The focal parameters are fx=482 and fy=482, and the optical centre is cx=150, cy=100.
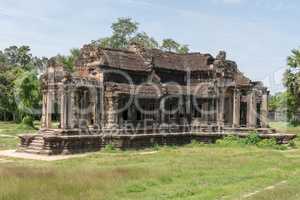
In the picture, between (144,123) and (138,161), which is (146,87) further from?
(138,161)

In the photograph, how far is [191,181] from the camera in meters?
15.2

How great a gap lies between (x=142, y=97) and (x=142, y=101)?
27.7 inches

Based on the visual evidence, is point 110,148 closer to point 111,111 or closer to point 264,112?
point 111,111

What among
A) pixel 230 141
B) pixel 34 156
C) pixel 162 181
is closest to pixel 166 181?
pixel 162 181

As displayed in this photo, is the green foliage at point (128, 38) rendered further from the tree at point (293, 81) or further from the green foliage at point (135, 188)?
the green foliage at point (135, 188)

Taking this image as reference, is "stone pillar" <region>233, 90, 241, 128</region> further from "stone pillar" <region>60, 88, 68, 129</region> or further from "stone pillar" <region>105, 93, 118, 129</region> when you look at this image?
"stone pillar" <region>60, 88, 68, 129</region>

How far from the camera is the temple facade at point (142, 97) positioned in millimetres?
27250

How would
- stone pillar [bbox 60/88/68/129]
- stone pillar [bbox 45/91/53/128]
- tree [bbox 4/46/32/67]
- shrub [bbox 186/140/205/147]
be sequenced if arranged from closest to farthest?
stone pillar [bbox 60/88/68/129]
stone pillar [bbox 45/91/53/128]
shrub [bbox 186/140/205/147]
tree [bbox 4/46/32/67]

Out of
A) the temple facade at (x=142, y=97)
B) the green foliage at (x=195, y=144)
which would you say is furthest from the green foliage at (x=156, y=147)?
the green foliage at (x=195, y=144)

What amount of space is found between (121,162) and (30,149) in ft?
25.5

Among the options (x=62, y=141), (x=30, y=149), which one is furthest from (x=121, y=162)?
(x=30, y=149)

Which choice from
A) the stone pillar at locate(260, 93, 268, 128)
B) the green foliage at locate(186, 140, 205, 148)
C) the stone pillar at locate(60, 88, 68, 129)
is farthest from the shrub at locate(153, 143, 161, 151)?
the stone pillar at locate(260, 93, 268, 128)

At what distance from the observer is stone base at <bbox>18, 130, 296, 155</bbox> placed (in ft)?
84.0

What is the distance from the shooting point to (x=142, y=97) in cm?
3027
